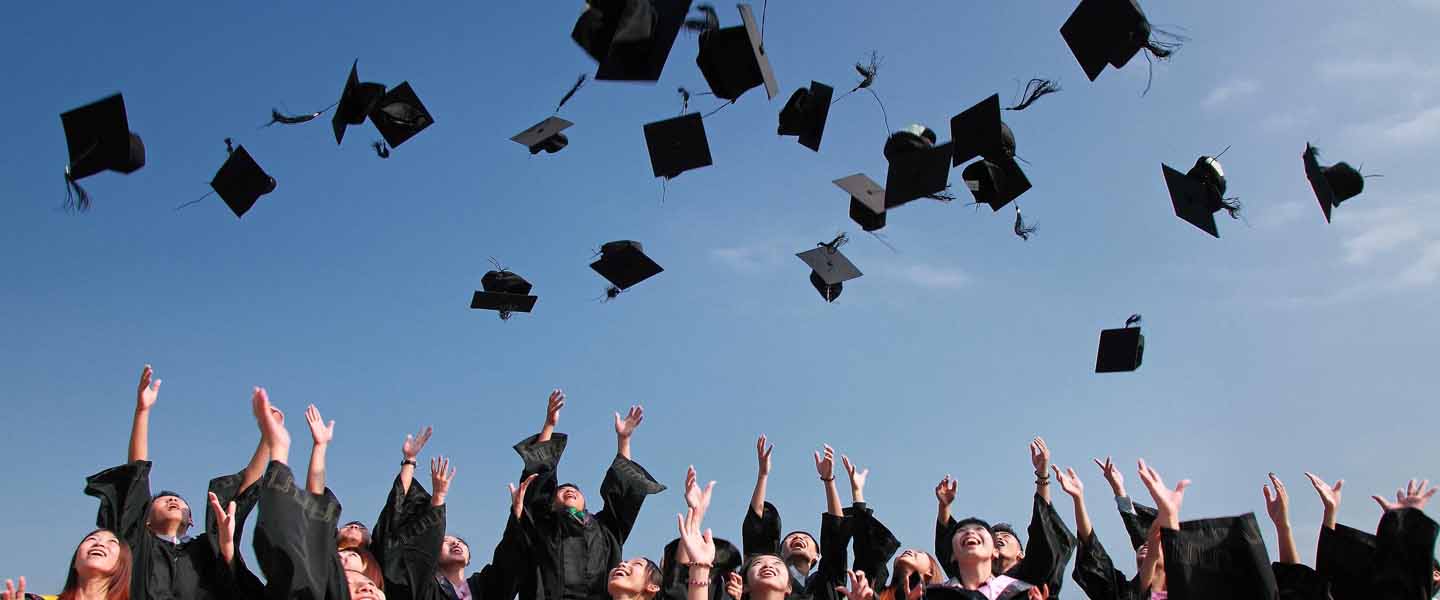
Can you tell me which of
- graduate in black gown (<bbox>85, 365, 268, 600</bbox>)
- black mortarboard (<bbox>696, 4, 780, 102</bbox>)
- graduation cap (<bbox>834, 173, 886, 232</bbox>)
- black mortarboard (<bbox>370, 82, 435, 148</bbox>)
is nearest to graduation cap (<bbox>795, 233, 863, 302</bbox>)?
graduation cap (<bbox>834, 173, 886, 232</bbox>)

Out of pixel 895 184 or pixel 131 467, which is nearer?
pixel 131 467

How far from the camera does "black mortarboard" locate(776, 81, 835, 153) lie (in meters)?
6.43

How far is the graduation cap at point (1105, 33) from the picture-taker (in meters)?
5.75

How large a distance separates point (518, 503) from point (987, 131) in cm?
299

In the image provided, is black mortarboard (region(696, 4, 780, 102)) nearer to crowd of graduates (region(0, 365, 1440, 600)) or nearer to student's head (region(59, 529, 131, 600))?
crowd of graduates (region(0, 365, 1440, 600))

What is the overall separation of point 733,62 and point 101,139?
10.2ft

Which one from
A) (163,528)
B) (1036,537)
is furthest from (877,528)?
(163,528)

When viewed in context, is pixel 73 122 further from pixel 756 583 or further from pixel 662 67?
pixel 756 583

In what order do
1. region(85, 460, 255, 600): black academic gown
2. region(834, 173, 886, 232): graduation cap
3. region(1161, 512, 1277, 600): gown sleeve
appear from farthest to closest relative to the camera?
1. region(834, 173, 886, 232): graduation cap
2. region(85, 460, 255, 600): black academic gown
3. region(1161, 512, 1277, 600): gown sleeve

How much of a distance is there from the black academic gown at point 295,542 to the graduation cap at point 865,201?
367cm

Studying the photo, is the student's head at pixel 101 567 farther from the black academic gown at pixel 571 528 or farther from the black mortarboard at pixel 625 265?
the black mortarboard at pixel 625 265

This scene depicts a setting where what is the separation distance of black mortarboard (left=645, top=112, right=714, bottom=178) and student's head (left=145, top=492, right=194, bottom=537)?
2866mm

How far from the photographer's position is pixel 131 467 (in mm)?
4582

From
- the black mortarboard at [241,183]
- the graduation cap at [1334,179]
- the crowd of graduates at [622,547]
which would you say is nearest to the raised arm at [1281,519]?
the crowd of graduates at [622,547]
